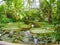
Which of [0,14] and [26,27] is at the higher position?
[0,14]

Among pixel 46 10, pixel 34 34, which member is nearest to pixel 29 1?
pixel 46 10

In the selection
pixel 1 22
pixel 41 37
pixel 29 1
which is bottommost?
pixel 41 37

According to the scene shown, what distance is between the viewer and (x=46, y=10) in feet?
5.52

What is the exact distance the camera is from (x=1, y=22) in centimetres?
169

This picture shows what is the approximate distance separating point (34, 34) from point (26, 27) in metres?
0.08

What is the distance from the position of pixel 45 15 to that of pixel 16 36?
27 centimetres

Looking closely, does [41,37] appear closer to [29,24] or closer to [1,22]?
[29,24]

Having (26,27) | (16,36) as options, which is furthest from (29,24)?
(16,36)

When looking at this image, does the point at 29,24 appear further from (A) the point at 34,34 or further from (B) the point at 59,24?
(B) the point at 59,24

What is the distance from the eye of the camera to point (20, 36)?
1.64 meters

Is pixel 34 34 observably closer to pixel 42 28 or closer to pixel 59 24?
pixel 42 28

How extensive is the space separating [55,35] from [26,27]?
0.22 meters

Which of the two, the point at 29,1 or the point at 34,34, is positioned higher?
the point at 29,1

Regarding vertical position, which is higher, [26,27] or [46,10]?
[46,10]
